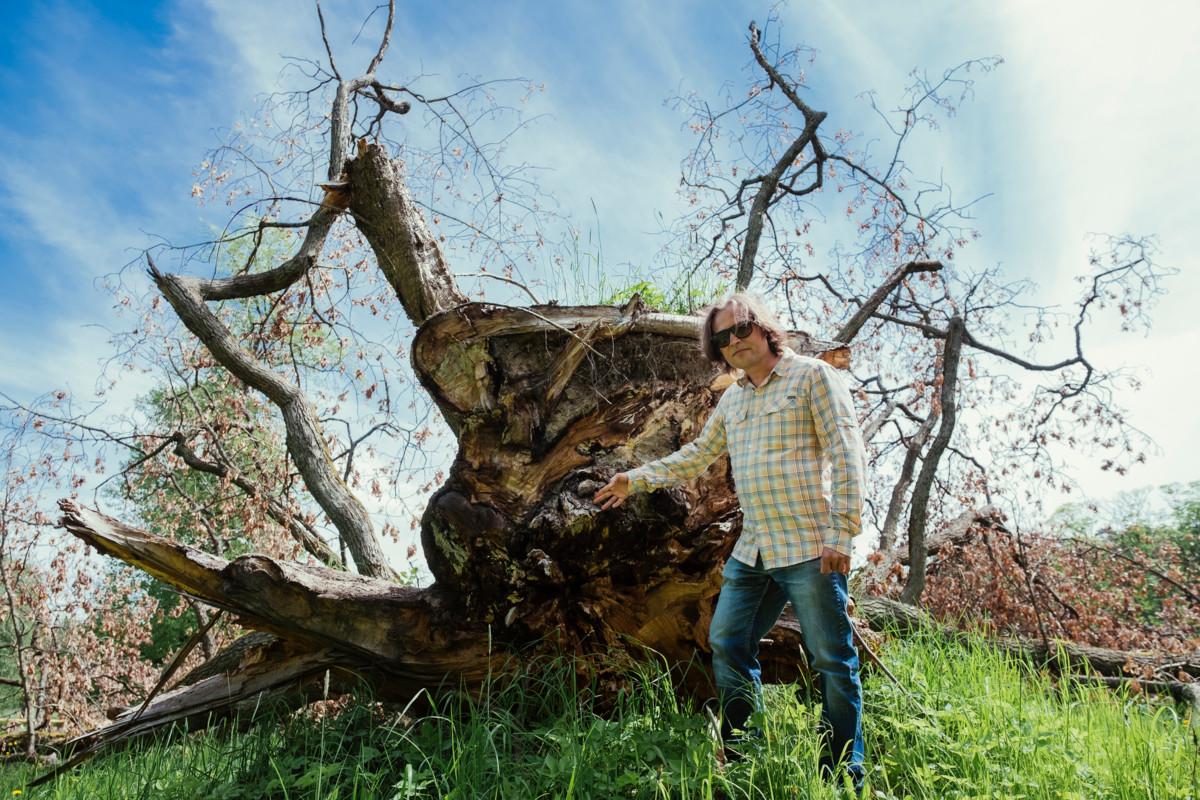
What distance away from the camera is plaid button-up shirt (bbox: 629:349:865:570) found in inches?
113

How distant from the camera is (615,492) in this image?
10.7 ft

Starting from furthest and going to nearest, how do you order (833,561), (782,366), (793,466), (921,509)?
(921,509)
(782,366)
(793,466)
(833,561)

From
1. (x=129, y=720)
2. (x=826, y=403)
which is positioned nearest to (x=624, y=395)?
(x=826, y=403)

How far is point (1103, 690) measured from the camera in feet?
13.9

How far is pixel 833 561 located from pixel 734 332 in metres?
1.04

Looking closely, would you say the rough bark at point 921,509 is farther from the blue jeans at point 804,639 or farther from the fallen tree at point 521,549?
the blue jeans at point 804,639

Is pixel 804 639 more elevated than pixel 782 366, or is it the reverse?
pixel 782 366

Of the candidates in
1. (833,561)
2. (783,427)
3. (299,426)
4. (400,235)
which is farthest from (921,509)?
(299,426)

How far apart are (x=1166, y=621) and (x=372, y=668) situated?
296 inches

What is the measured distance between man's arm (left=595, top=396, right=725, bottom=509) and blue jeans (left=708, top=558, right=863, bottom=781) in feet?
1.49

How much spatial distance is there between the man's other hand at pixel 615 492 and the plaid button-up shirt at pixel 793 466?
0.12 feet

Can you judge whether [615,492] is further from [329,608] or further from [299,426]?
[299,426]

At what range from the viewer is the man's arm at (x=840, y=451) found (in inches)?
111

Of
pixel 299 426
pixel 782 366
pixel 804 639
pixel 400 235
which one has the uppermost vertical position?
pixel 400 235
